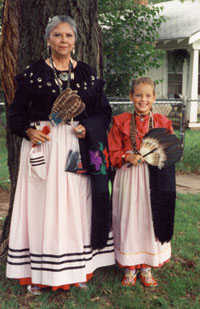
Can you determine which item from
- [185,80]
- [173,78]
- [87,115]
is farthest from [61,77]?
[173,78]

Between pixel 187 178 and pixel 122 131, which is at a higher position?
pixel 122 131

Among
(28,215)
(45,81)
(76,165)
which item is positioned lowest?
(28,215)

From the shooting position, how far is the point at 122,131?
321 cm

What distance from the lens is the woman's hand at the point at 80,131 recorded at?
286 cm

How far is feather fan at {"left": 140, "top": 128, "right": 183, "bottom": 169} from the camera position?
10.1ft

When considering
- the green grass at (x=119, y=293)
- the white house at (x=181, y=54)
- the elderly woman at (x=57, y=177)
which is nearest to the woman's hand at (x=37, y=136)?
the elderly woman at (x=57, y=177)

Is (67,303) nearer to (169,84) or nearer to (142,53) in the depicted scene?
(142,53)

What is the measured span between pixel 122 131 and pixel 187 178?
409 cm

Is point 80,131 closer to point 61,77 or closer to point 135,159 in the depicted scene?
point 61,77

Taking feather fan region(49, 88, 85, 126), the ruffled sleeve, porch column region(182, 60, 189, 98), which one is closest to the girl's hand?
feather fan region(49, 88, 85, 126)

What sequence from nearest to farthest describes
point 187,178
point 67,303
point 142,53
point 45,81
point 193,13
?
point 45,81 < point 67,303 < point 187,178 < point 142,53 < point 193,13

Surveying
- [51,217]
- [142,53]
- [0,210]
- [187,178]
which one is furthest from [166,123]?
[142,53]

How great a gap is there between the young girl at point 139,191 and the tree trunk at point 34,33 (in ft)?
1.83

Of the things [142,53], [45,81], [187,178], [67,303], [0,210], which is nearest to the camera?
[45,81]
